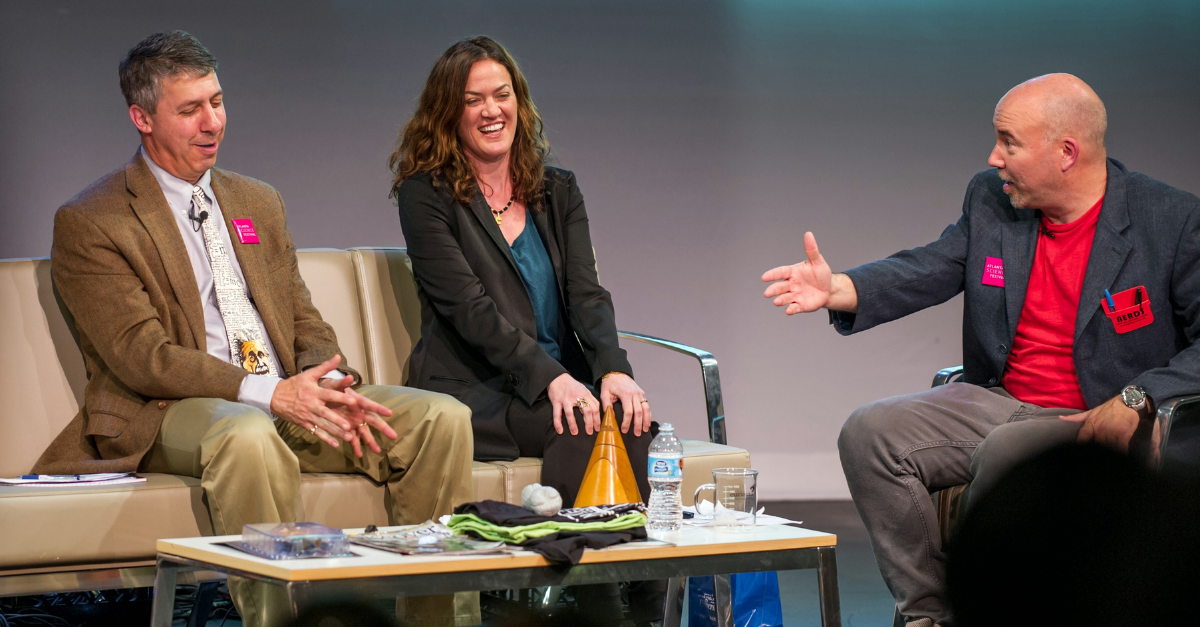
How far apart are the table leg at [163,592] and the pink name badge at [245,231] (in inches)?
42.7

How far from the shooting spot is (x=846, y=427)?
108 inches

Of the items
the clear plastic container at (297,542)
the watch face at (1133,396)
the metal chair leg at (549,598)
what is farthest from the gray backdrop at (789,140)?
the clear plastic container at (297,542)

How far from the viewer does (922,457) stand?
2670 millimetres

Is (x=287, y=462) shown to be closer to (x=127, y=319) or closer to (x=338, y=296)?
(x=127, y=319)

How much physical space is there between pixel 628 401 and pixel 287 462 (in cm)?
84

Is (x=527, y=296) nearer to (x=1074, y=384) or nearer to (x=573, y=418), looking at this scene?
(x=573, y=418)

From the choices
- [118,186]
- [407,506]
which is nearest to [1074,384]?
[407,506]

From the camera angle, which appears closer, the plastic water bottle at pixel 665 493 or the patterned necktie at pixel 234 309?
the plastic water bottle at pixel 665 493

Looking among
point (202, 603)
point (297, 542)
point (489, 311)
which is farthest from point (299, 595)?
point (489, 311)

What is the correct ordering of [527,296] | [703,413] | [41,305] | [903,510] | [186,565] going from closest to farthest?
[186,565], [903,510], [41,305], [527,296], [703,413]

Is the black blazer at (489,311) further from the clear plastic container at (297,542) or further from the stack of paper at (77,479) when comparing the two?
the clear plastic container at (297,542)

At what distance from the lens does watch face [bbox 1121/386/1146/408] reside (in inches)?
97.8

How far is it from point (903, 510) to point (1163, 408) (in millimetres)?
589

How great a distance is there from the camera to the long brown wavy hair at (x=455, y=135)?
3041mm
